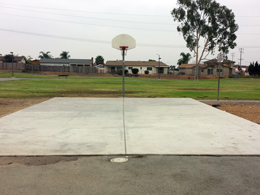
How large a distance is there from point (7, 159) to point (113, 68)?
8938 centimetres

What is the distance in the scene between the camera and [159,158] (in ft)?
15.3

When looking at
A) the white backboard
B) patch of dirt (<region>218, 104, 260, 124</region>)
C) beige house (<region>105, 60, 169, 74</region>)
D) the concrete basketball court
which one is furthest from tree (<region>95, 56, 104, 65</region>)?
the concrete basketball court

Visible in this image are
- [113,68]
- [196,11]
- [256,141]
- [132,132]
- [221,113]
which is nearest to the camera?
[256,141]

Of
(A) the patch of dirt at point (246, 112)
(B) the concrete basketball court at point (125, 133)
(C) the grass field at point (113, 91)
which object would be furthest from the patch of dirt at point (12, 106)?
(A) the patch of dirt at point (246, 112)

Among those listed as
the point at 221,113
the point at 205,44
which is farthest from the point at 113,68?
the point at 221,113

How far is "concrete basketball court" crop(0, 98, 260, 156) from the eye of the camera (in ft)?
16.9

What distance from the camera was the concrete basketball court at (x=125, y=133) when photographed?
5148 millimetres

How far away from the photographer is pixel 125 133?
643 cm

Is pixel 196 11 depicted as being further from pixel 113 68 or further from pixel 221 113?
pixel 221 113

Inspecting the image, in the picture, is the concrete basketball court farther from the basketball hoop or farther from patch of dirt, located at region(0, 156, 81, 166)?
the basketball hoop

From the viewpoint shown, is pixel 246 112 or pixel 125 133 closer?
Answer: pixel 125 133

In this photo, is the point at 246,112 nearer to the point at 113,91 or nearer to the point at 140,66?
the point at 113,91

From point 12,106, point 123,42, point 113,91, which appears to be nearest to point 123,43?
point 123,42

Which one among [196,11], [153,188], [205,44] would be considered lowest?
[153,188]
